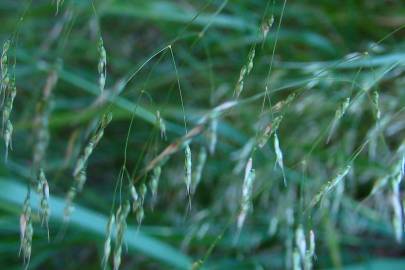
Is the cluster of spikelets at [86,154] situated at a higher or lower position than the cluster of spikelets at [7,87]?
lower

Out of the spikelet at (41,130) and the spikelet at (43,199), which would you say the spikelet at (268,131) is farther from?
the spikelet at (41,130)

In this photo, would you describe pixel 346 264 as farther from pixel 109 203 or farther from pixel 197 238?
pixel 109 203

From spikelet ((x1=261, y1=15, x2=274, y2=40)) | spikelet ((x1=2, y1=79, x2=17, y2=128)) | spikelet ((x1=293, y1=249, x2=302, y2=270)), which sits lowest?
spikelet ((x1=293, y1=249, x2=302, y2=270))

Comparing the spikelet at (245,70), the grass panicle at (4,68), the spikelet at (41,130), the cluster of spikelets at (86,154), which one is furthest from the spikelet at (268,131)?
the spikelet at (41,130)

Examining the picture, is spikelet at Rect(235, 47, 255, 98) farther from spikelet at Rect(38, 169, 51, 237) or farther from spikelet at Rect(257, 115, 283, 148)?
spikelet at Rect(38, 169, 51, 237)

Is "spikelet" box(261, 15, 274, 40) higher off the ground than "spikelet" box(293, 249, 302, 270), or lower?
higher

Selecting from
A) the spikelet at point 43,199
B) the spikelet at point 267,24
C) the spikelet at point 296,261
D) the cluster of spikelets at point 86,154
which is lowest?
the spikelet at point 296,261

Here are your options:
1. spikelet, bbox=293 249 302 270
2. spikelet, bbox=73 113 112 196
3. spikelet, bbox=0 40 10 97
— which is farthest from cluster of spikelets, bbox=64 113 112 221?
spikelet, bbox=293 249 302 270

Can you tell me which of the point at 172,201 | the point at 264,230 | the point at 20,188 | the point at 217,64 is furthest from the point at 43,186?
the point at 217,64

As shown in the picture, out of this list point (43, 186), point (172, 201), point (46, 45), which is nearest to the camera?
point (43, 186)

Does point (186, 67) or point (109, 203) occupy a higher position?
point (186, 67)

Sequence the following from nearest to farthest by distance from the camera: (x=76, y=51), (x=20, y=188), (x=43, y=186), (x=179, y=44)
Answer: (x=43, y=186) < (x=20, y=188) < (x=179, y=44) < (x=76, y=51)
